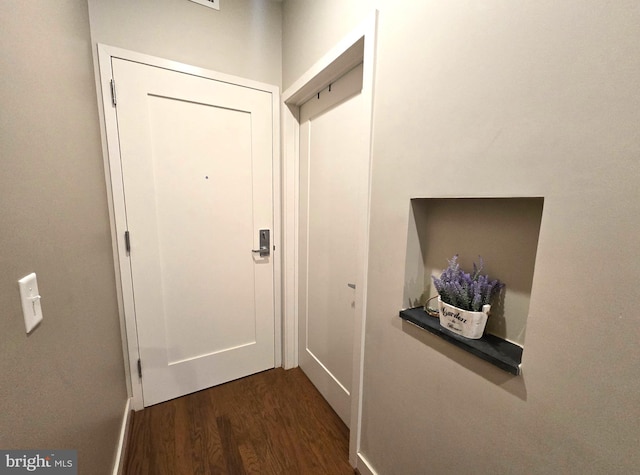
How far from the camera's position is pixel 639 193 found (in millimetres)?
467

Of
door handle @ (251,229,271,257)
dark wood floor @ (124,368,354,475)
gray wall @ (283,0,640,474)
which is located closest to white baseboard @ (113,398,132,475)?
dark wood floor @ (124,368,354,475)

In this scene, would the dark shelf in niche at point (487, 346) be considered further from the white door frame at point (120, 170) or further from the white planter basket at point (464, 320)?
the white door frame at point (120, 170)

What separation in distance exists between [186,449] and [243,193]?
1472 mm

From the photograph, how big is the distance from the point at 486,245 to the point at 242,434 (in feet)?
5.20

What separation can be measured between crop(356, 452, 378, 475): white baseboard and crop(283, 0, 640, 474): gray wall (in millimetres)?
252

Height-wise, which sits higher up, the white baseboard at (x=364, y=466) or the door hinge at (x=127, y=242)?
the door hinge at (x=127, y=242)

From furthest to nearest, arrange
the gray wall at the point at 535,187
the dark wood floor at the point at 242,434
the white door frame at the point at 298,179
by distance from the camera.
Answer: the dark wood floor at the point at 242,434
the white door frame at the point at 298,179
the gray wall at the point at 535,187

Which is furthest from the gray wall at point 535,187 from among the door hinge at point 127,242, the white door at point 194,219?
the door hinge at point 127,242

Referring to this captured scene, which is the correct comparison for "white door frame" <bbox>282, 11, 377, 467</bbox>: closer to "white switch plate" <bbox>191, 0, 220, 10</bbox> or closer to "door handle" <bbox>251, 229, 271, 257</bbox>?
"door handle" <bbox>251, 229, 271, 257</bbox>

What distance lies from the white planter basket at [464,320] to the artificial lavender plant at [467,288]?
18 millimetres

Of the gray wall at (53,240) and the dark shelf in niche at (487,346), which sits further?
the dark shelf in niche at (487,346)

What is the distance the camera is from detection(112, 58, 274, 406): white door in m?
1.43

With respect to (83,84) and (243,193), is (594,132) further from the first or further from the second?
(83,84)

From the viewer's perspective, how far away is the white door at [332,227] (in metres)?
1.32
